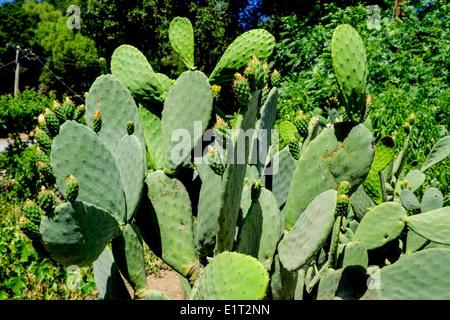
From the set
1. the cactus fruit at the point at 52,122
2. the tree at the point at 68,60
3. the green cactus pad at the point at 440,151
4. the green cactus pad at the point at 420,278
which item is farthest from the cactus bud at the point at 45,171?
the tree at the point at 68,60

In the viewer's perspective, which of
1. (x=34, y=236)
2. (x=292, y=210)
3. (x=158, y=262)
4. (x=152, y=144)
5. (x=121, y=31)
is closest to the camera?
(x=34, y=236)

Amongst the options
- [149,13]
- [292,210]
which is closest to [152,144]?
[292,210]

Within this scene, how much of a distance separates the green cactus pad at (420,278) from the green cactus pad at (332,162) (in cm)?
29

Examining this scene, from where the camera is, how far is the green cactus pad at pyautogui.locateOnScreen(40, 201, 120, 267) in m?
0.92

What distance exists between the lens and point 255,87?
3.32 ft

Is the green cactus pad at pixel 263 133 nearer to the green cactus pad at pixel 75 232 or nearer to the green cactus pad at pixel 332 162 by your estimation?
the green cactus pad at pixel 332 162

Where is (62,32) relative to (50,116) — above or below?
above

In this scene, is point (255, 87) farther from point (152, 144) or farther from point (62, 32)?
point (62, 32)

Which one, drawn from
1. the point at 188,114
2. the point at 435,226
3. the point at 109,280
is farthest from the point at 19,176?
the point at 435,226

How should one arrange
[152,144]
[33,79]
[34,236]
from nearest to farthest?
[34,236], [152,144], [33,79]

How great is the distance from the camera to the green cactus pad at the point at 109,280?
132cm

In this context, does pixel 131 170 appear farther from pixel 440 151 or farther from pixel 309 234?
pixel 440 151

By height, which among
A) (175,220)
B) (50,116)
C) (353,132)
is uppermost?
(50,116)

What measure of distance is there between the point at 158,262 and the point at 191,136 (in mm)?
3516
